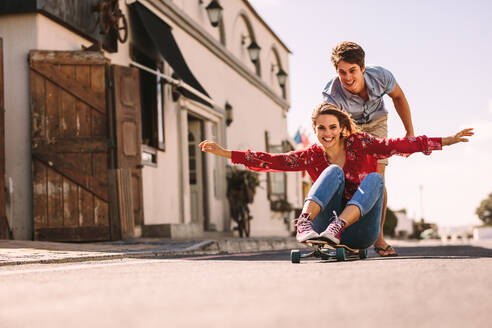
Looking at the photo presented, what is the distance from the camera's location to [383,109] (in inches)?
241

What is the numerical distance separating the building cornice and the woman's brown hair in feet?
28.2

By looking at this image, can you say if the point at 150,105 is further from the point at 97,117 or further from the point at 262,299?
the point at 262,299

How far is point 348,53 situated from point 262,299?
346 centimetres

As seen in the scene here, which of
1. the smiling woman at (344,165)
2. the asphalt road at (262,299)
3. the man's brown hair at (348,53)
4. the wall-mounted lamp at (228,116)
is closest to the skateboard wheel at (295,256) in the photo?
the smiling woman at (344,165)

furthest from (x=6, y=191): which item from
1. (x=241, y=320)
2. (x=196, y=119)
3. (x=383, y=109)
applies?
(x=241, y=320)

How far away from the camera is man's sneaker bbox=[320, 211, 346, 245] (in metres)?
4.59

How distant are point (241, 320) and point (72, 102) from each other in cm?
856

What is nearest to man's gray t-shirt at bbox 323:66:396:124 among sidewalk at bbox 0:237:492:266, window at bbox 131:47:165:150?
sidewalk at bbox 0:237:492:266

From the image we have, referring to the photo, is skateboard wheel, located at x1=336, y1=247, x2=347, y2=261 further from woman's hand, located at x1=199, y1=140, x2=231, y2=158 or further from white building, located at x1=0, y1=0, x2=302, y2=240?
white building, located at x1=0, y1=0, x2=302, y2=240

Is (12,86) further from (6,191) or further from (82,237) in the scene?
(82,237)

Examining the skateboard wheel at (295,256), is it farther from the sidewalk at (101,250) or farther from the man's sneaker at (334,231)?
the sidewalk at (101,250)

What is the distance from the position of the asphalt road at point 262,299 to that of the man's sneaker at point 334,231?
716 mm

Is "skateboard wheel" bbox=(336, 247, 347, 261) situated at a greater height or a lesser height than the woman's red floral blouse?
lesser

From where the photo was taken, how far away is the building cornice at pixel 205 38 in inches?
568
